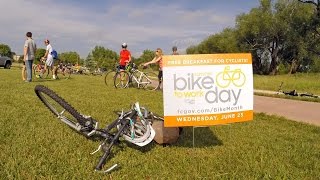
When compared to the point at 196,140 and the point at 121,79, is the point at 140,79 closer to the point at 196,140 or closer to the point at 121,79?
the point at 121,79

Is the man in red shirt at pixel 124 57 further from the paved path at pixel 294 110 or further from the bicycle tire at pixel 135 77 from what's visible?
the paved path at pixel 294 110

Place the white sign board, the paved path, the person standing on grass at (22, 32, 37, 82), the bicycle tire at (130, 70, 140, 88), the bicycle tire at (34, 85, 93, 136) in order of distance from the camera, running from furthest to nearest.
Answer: the bicycle tire at (130, 70, 140, 88), the person standing on grass at (22, 32, 37, 82), the paved path, the white sign board, the bicycle tire at (34, 85, 93, 136)

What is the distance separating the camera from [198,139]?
222 inches

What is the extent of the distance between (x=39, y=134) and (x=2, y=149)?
2.82ft

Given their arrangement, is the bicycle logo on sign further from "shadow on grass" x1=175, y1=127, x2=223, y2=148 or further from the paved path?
the paved path

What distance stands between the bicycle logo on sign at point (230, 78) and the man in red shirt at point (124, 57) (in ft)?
31.8

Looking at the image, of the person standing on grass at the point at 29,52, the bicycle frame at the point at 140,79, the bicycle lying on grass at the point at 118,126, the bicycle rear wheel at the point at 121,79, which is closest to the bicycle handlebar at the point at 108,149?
the bicycle lying on grass at the point at 118,126

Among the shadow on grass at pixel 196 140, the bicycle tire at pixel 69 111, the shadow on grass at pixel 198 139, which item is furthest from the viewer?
the shadow on grass at pixel 198 139

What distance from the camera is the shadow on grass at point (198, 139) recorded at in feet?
17.4

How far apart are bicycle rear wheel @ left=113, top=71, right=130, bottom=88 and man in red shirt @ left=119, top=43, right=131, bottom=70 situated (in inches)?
17.5

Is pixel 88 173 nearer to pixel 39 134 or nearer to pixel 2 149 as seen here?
pixel 2 149

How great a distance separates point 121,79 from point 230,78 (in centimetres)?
944

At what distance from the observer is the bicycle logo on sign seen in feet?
15.6

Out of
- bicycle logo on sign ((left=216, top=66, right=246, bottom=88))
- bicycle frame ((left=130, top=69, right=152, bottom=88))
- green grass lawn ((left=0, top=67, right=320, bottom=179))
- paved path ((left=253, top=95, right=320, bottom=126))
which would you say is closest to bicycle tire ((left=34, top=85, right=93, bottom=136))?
green grass lawn ((left=0, top=67, right=320, bottom=179))
